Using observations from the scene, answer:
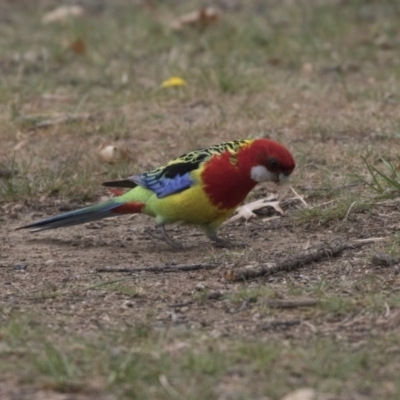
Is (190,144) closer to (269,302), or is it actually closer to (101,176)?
(101,176)

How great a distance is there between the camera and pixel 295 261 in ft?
15.3

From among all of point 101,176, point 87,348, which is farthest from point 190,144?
point 87,348

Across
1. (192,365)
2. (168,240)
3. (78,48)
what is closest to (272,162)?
(168,240)

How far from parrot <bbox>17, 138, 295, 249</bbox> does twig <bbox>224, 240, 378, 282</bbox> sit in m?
0.47

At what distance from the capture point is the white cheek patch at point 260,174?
199 inches

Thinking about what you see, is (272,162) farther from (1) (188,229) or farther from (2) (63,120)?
(2) (63,120)

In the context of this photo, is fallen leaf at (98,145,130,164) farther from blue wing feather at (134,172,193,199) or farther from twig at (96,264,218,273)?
twig at (96,264,218,273)

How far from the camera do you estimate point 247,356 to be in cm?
354

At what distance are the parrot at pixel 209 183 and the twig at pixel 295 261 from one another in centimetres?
47

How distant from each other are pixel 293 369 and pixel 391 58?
545 cm

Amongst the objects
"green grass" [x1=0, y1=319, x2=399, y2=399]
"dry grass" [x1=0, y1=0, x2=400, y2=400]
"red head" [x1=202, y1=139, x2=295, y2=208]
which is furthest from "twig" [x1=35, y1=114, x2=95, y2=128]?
"green grass" [x1=0, y1=319, x2=399, y2=399]

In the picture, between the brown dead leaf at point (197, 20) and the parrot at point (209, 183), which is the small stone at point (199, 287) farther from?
the brown dead leaf at point (197, 20)

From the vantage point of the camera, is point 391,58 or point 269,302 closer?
point 269,302

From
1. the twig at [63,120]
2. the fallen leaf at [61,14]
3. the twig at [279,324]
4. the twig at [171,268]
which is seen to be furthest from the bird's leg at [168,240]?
the fallen leaf at [61,14]
